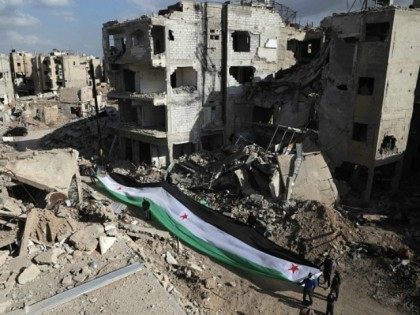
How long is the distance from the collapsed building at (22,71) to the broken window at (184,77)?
52.1 metres

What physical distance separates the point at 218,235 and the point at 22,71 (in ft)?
227

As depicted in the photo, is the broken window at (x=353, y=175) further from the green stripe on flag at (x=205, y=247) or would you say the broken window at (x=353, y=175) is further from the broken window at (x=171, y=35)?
the broken window at (x=171, y=35)

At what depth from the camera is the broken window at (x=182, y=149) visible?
94.2 ft

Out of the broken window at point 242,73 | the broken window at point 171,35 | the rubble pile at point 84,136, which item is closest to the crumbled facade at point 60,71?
the rubble pile at point 84,136

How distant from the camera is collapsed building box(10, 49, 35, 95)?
68812mm

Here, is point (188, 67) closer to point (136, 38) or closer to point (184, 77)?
point (184, 77)

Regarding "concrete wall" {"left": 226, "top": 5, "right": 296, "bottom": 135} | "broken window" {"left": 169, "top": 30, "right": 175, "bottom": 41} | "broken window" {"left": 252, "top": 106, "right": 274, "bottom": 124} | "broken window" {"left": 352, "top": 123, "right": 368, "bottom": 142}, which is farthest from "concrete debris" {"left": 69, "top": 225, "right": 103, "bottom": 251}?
"broken window" {"left": 252, "top": 106, "right": 274, "bottom": 124}

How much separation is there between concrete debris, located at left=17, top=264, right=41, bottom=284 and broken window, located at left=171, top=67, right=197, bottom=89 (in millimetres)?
18478

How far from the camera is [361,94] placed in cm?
2095

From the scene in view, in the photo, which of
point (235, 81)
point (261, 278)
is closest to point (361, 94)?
point (235, 81)

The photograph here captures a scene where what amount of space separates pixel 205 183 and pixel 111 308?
1367 cm

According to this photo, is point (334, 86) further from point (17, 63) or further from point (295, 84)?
point (17, 63)

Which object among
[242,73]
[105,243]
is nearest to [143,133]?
[242,73]

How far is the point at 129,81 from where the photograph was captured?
97.2ft
